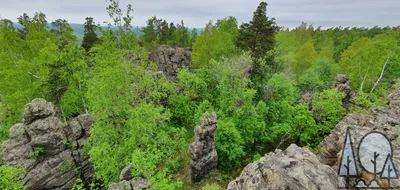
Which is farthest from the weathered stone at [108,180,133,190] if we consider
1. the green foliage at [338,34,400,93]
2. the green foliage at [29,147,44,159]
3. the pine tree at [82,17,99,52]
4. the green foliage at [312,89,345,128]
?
the pine tree at [82,17,99,52]

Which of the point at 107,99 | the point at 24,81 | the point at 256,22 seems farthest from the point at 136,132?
the point at 256,22

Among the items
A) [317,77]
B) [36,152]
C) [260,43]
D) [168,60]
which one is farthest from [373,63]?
[36,152]

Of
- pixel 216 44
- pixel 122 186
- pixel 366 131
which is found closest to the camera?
pixel 366 131

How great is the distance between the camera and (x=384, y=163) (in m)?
10.3

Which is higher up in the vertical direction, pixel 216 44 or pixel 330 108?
pixel 216 44

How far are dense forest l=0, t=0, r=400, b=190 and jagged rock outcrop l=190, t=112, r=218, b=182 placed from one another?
4.27 ft

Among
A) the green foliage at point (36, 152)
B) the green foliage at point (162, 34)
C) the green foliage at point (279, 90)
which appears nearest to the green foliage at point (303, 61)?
the green foliage at point (279, 90)

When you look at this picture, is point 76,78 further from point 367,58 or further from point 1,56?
point 367,58

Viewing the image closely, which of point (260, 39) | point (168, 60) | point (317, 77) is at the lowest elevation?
point (317, 77)

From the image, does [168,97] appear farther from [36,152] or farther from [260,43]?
[36,152]

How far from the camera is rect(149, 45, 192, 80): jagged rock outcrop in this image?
5428 cm

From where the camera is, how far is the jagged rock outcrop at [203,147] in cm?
2045

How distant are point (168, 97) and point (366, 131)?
A: 22740 millimetres

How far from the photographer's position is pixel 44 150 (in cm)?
2308
